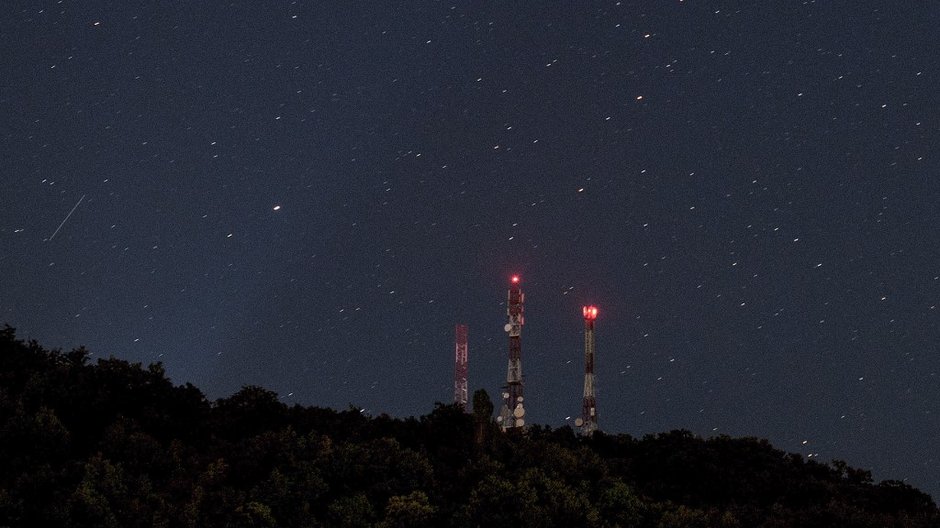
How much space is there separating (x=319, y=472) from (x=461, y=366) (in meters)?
43.2

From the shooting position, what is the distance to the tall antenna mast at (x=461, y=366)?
2429 inches

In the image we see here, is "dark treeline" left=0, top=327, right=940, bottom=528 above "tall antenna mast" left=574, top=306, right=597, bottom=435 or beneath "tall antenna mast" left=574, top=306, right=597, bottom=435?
beneath

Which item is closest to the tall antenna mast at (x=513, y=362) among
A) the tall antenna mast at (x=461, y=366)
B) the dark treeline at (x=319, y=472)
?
the tall antenna mast at (x=461, y=366)

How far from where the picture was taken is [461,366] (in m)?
62.3

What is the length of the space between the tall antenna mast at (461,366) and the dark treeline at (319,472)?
115ft

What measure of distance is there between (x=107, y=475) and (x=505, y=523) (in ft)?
22.2

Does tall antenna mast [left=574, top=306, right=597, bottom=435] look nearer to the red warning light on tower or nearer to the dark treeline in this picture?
the red warning light on tower

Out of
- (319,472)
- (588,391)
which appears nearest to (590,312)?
(588,391)

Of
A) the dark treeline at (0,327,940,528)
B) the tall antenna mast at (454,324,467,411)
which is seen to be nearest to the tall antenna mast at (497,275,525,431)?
the tall antenna mast at (454,324,467,411)

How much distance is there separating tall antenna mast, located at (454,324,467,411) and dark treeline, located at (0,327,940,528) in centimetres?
3495

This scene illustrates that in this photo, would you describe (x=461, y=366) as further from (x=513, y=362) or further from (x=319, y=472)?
(x=319, y=472)

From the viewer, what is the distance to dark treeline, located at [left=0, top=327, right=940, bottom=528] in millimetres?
17656

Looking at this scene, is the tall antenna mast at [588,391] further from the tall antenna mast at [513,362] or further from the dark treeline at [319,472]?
the dark treeline at [319,472]

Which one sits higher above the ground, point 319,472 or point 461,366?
point 461,366
